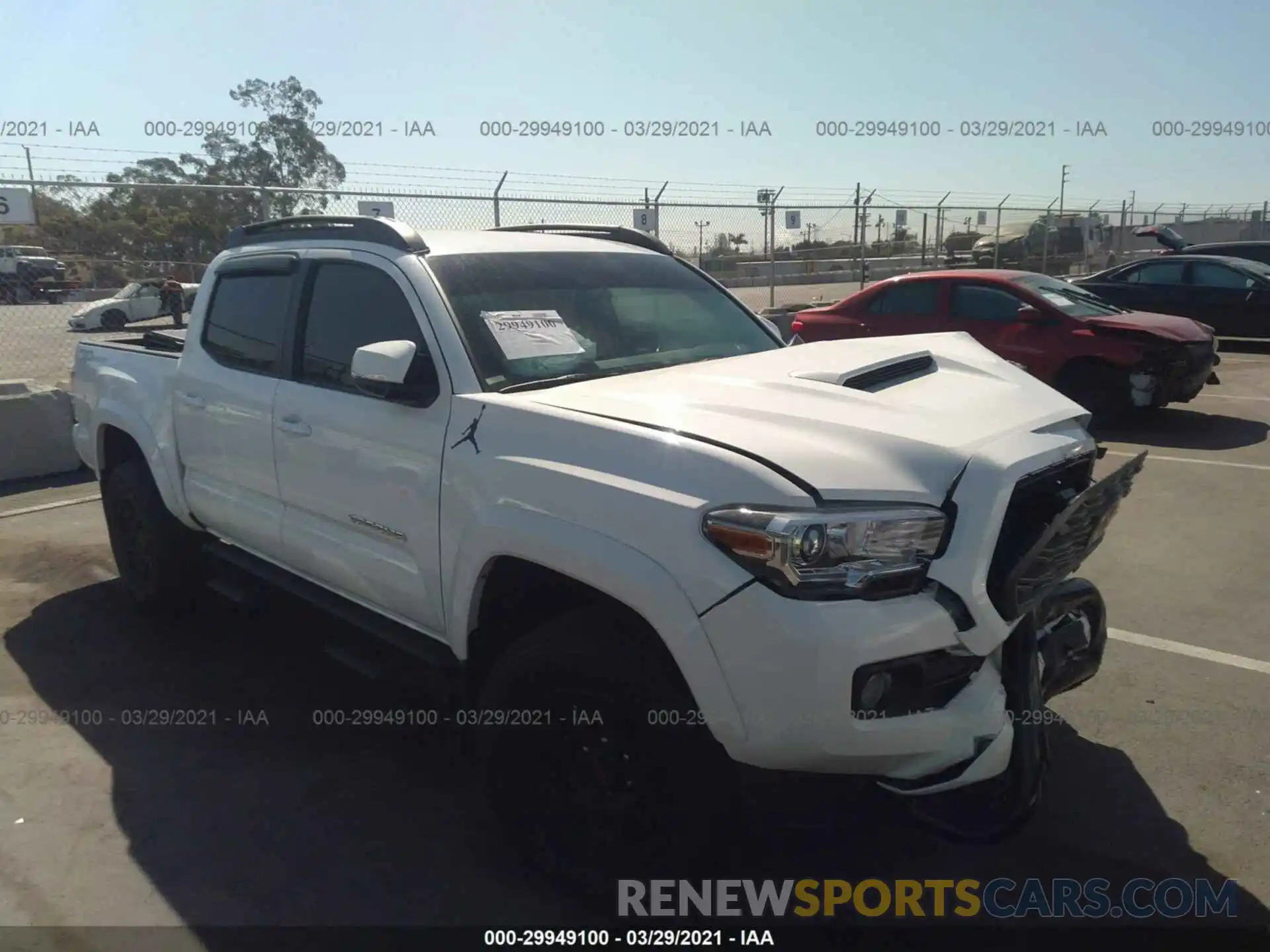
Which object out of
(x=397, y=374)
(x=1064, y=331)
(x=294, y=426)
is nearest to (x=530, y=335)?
(x=397, y=374)

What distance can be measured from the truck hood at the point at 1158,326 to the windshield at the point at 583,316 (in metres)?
6.23

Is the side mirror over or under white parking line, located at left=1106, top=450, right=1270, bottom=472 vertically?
over

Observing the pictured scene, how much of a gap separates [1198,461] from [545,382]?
272 inches

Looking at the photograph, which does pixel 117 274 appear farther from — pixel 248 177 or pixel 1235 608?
pixel 248 177

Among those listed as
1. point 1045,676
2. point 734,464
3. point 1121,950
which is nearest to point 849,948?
point 1121,950

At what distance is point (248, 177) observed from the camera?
2969cm

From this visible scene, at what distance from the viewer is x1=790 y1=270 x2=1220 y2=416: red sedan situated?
29.5 feet

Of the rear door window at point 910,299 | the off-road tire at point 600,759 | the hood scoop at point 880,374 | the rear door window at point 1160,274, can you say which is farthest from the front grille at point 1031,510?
the rear door window at point 1160,274

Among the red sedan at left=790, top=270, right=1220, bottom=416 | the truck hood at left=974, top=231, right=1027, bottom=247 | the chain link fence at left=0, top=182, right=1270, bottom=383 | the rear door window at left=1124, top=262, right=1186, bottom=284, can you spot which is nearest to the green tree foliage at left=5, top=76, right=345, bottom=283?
the chain link fence at left=0, top=182, right=1270, bottom=383

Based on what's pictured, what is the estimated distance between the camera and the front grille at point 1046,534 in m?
2.53

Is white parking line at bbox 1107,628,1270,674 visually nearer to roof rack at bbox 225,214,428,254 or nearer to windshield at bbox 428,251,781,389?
windshield at bbox 428,251,781,389

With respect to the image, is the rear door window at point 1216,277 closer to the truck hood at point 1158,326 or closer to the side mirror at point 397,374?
the truck hood at point 1158,326

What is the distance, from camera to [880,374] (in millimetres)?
3207

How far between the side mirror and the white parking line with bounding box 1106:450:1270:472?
637cm
